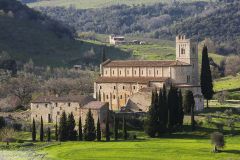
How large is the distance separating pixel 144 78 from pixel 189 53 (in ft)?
28.2

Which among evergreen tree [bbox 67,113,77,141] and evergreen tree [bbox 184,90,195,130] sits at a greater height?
evergreen tree [bbox 184,90,195,130]

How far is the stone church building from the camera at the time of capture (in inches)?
4368

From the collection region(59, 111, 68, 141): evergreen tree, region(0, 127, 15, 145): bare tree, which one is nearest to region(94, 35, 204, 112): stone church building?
region(59, 111, 68, 141): evergreen tree

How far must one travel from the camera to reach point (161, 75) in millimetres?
115875

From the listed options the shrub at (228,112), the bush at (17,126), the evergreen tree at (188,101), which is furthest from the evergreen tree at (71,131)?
the shrub at (228,112)

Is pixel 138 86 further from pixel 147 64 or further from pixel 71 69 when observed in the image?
pixel 71 69

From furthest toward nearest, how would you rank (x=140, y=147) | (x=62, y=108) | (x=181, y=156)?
(x=62, y=108)
(x=140, y=147)
(x=181, y=156)

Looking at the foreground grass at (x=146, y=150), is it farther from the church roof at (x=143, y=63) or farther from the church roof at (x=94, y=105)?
the church roof at (x=143, y=63)

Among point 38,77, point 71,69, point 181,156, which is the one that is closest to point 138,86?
point 181,156

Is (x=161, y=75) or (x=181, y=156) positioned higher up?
(x=161, y=75)

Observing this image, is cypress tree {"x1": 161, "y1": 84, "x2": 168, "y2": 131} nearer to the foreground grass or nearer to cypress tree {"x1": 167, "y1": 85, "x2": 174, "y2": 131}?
cypress tree {"x1": 167, "y1": 85, "x2": 174, "y2": 131}

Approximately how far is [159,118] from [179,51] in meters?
22.4

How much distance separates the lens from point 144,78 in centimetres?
11725

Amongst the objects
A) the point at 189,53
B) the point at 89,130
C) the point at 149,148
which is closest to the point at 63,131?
the point at 89,130
